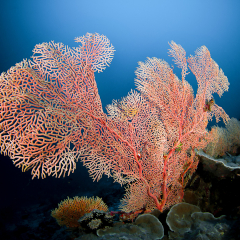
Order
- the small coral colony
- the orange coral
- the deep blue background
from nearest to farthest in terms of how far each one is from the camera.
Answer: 1. the small coral colony
2. the orange coral
3. the deep blue background

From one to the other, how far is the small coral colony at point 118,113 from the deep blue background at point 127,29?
20255 mm

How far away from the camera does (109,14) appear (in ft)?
153

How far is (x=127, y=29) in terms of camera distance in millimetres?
46562

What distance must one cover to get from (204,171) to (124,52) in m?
50.8

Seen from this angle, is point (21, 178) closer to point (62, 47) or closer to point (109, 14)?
point (62, 47)

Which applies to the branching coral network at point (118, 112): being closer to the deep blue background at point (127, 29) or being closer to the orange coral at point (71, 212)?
the orange coral at point (71, 212)

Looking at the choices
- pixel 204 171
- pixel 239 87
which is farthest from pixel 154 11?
pixel 204 171

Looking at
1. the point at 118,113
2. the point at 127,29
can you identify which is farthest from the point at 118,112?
the point at 127,29

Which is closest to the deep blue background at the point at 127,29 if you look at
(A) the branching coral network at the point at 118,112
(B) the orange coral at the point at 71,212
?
(B) the orange coral at the point at 71,212

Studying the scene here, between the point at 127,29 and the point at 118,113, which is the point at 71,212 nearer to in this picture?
the point at 118,113

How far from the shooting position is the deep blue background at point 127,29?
27461 mm

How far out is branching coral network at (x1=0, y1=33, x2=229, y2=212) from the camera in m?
2.10

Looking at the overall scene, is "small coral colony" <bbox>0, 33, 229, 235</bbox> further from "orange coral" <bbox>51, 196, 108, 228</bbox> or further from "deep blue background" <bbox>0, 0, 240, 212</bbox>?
"deep blue background" <bbox>0, 0, 240, 212</bbox>

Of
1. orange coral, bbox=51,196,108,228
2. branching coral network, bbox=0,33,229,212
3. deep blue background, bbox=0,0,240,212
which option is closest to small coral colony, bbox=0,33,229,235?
branching coral network, bbox=0,33,229,212
